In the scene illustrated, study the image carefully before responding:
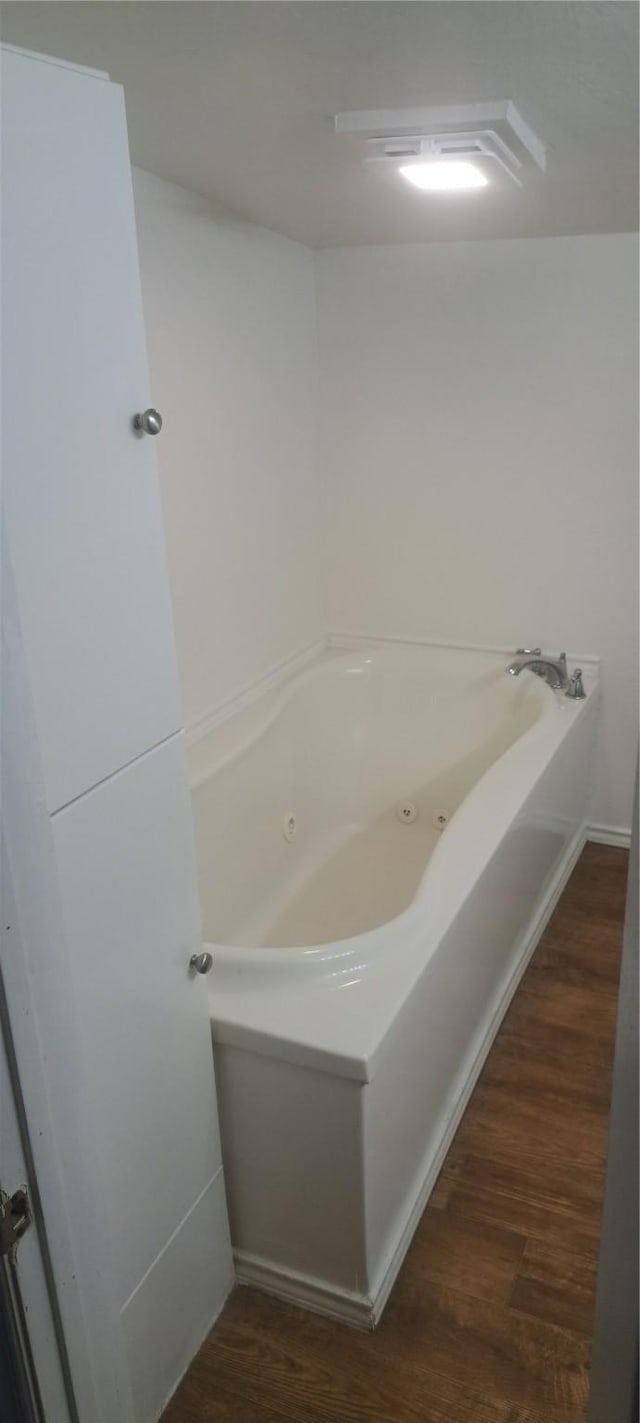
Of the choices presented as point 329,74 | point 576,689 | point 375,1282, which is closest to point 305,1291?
point 375,1282

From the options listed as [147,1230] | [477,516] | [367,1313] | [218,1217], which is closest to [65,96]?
[147,1230]

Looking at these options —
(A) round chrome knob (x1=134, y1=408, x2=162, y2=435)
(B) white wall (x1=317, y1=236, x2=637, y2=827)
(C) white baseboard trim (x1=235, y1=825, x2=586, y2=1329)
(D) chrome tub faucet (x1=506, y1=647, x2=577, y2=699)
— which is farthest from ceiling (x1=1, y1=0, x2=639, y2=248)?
(C) white baseboard trim (x1=235, y1=825, x2=586, y2=1329)

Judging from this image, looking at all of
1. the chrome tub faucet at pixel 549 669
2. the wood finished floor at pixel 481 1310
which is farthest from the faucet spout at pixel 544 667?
the wood finished floor at pixel 481 1310

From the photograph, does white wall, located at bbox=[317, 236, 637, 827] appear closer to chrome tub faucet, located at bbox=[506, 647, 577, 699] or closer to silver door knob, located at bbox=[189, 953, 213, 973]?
chrome tub faucet, located at bbox=[506, 647, 577, 699]

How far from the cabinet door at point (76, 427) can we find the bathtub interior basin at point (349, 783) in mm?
1280

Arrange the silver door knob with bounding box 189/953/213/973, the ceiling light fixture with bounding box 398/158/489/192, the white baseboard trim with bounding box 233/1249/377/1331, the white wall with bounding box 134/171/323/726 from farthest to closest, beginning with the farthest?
the white wall with bounding box 134/171/323/726 < the ceiling light fixture with bounding box 398/158/489/192 < the white baseboard trim with bounding box 233/1249/377/1331 < the silver door knob with bounding box 189/953/213/973

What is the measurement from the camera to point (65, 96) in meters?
1.06

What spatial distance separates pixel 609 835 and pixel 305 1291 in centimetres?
202

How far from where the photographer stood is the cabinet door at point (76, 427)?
1.03 m

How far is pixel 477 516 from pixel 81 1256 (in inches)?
101

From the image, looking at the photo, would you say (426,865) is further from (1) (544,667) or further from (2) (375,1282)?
(2) (375,1282)

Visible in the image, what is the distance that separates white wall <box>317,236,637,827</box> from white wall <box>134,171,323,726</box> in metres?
0.18

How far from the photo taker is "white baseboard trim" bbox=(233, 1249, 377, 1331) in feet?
5.65

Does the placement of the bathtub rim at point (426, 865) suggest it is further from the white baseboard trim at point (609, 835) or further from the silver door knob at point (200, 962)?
the white baseboard trim at point (609, 835)
